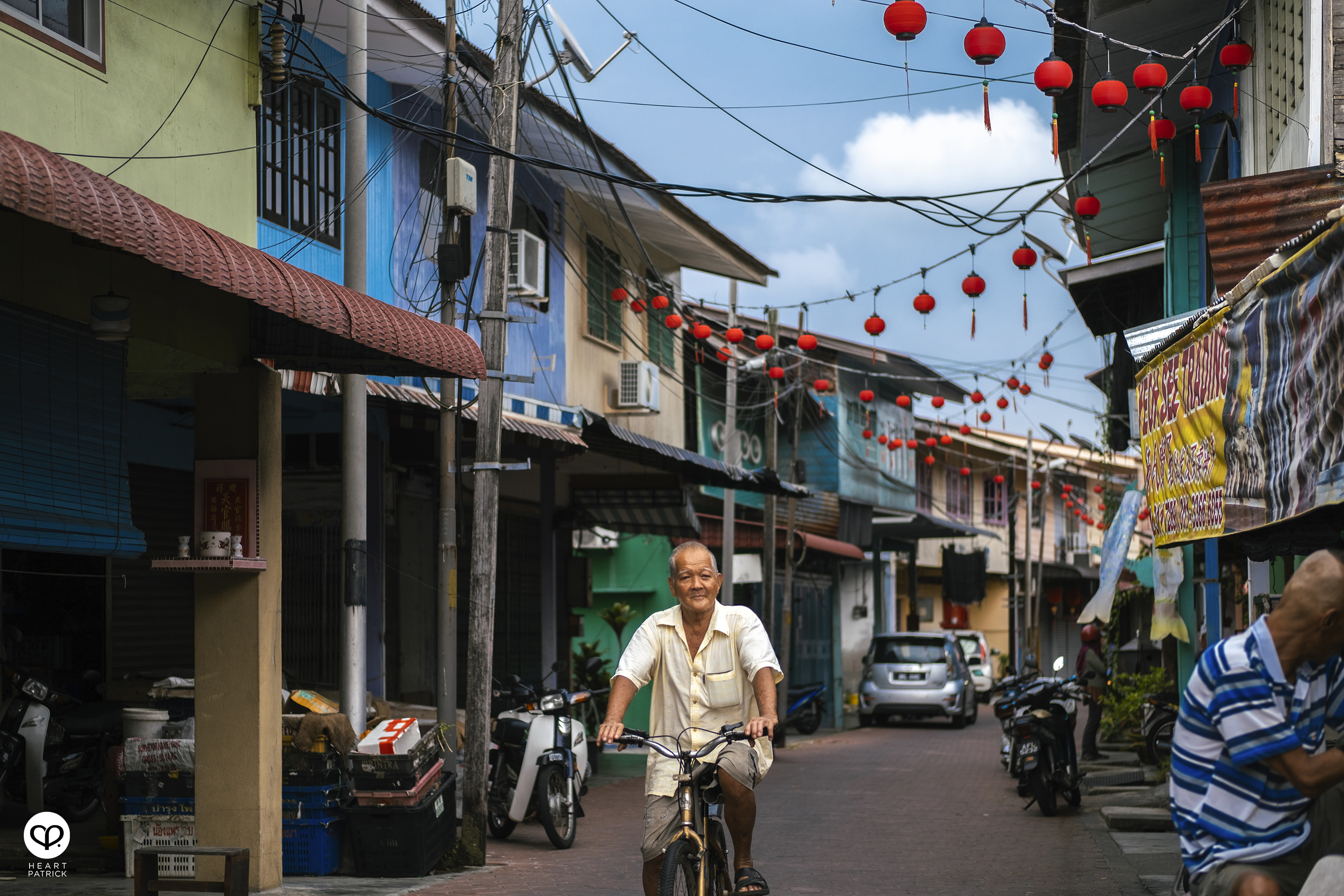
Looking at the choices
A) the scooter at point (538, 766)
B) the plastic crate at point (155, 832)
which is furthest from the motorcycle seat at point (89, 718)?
the scooter at point (538, 766)

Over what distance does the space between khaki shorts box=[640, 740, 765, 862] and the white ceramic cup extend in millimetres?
3532

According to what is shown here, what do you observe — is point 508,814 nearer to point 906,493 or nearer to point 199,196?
point 199,196

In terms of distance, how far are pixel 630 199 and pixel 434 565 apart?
5686mm

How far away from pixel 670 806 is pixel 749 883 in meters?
0.49

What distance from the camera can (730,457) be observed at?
2406 centimetres

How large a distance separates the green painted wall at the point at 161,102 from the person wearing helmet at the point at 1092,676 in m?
12.3

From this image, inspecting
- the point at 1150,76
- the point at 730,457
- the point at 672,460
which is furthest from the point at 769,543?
the point at 1150,76

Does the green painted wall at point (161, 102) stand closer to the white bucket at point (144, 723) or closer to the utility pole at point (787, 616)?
the white bucket at point (144, 723)

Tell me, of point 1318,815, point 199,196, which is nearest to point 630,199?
point 199,196

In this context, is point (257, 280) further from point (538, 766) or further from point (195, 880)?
point (538, 766)

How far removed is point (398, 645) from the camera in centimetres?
1603

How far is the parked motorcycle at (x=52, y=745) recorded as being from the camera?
1090 cm

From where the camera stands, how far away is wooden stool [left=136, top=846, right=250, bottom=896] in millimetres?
7922

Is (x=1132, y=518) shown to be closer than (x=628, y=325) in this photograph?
Yes
